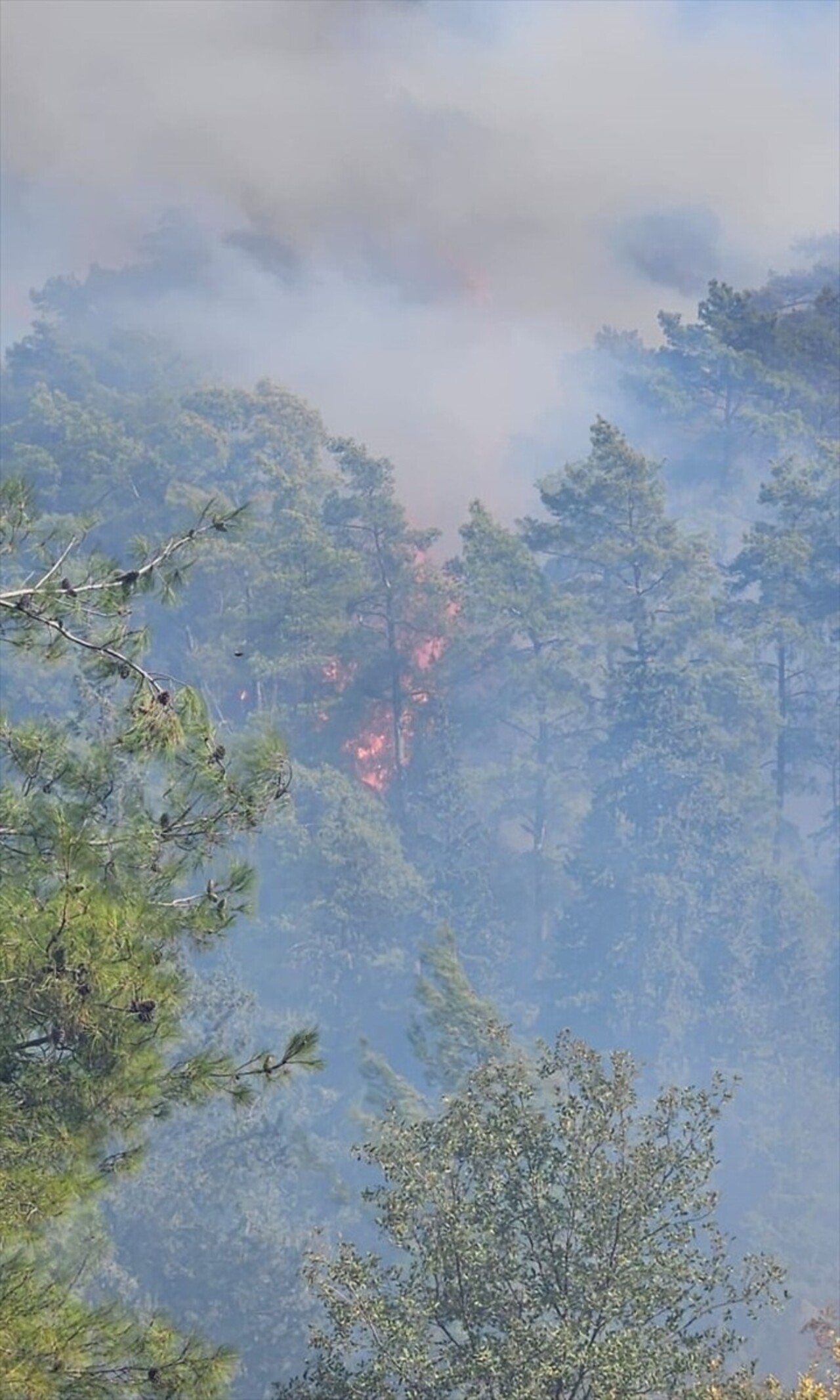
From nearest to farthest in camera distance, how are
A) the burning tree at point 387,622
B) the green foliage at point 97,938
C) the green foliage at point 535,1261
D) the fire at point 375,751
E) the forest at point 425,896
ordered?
the green foliage at point 97,938
the forest at point 425,896
the green foliage at point 535,1261
the burning tree at point 387,622
the fire at point 375,751

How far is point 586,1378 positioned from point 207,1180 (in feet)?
74.3

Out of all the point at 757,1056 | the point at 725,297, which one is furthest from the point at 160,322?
the point at 757,1056

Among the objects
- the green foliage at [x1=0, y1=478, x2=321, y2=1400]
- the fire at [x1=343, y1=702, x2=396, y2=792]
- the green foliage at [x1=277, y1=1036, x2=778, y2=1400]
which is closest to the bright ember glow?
the fire at [x1=343, y1=702, x2=396, y2=792]

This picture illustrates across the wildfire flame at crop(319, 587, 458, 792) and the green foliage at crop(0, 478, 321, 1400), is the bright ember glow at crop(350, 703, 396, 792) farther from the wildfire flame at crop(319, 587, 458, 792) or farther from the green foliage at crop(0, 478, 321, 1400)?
the green foliage at crop(0, 478, 321, 1400)

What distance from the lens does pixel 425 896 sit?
44656 millimetres

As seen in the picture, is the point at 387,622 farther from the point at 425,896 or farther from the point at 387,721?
the point at 425,896

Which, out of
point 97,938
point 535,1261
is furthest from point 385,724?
point 97,938

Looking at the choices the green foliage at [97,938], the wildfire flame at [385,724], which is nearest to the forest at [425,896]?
the green foliage at [97,938]

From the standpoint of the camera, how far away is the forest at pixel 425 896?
27.6 feet

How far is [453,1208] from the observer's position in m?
12.1

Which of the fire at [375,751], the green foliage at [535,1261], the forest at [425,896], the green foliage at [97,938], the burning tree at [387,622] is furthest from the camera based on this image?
the fire at [375,751]

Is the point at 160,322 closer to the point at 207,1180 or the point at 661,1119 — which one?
the point at 207,1180

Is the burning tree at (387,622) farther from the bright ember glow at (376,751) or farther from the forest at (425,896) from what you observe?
the forest at (425,896)

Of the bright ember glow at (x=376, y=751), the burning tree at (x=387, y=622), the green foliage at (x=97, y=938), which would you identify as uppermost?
the burning tree at (x=387, y=622)
